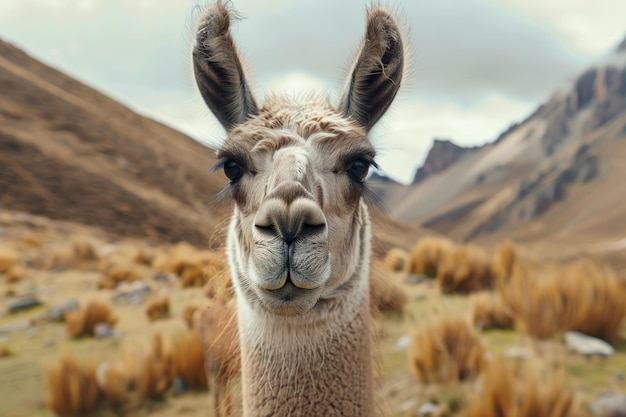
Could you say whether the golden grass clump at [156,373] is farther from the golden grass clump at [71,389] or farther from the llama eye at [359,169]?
the llama eye at [359,169]

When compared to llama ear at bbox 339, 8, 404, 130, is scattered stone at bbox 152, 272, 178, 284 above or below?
below

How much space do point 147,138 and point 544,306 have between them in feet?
170


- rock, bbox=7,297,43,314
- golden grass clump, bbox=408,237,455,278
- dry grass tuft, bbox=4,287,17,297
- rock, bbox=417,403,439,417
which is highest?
golden grass clump, bbox=408,237,455,278

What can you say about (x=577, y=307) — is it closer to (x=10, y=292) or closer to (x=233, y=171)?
(x=233, y=171)

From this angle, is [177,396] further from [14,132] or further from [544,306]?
[14,132]

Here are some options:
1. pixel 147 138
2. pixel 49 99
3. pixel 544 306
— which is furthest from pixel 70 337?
pixel 147 138

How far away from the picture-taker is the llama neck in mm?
2229

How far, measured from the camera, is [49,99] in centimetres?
4003

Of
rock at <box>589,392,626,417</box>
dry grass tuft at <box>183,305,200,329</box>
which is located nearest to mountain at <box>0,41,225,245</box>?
dry grass tuft at <box>183,305,200,329</box>

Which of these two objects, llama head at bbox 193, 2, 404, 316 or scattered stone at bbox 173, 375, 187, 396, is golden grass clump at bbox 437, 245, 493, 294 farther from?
llama head at bbox 193, 2, 404, 316

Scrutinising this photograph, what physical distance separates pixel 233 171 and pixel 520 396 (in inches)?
116

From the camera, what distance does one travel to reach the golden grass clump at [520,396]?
3.19 m

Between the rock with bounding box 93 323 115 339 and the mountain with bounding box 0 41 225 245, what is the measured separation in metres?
11.7

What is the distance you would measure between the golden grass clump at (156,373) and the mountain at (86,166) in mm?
13422
